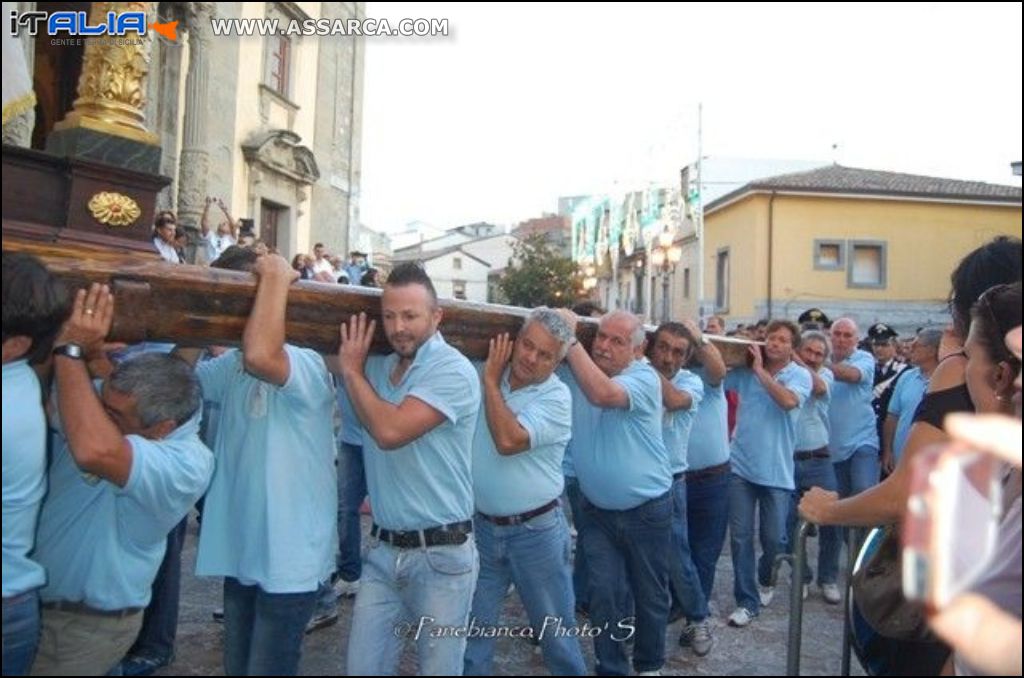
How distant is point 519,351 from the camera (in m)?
3.75

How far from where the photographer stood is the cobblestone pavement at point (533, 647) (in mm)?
4453

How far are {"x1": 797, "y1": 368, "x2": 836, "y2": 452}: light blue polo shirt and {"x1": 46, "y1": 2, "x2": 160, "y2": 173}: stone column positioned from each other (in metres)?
4.97

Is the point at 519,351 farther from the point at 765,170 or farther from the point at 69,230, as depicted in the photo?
the point at 765,170

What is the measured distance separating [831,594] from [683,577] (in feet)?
5.97

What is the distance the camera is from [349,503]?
5301 millimetres

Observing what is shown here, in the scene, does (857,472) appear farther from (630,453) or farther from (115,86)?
(115,86)

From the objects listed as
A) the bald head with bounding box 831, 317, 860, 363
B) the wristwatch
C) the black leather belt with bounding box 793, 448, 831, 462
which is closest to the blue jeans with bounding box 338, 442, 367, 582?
the wristwatch

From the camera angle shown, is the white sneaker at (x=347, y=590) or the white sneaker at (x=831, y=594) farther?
the white sneaker at (x=831, y=594)

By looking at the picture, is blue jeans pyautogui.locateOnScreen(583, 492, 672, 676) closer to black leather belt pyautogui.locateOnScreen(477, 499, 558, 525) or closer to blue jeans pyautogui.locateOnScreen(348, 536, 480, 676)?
black leather belt pyautogui.locateOnScreen(477, 499, 558, 525)

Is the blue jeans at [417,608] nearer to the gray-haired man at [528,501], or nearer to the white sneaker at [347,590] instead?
the gray-haired man at [528,501]

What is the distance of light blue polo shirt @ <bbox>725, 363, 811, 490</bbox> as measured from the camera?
231 inches

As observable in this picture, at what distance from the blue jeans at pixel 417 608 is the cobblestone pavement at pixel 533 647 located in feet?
4.55

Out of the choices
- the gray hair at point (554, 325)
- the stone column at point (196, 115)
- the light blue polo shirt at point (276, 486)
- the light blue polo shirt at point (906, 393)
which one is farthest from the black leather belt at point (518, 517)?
the stone column at point (196, 115)

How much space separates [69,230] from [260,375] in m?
1.27
